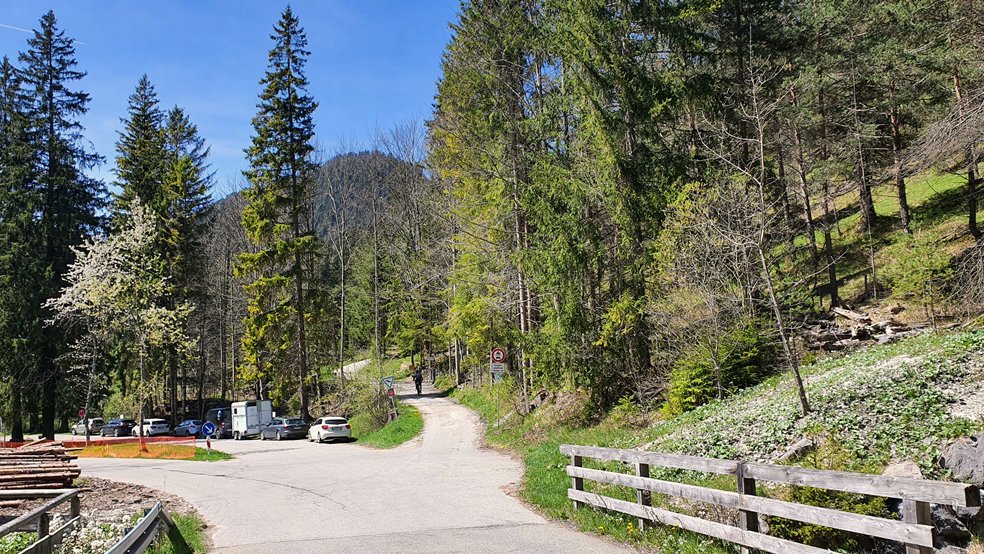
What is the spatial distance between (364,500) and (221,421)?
3122cm

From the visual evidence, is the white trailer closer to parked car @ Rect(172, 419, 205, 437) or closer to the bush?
parked car @ Rect(172, 419, 205, 437)

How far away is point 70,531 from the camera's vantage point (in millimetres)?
8805

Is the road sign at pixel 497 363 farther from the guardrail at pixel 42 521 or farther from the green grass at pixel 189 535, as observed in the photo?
the guardrail at pixel 42 521

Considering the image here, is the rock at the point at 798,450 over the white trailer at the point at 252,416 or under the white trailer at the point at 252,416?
over

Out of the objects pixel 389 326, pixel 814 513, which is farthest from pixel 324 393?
pixel 814 513

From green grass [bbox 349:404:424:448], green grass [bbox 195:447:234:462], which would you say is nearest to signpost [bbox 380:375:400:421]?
green grass [bbox 349:404:424:448]

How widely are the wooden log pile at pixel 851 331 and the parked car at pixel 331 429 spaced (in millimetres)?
20368

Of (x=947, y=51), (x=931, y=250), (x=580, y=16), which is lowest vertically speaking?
(x=931, y=250)

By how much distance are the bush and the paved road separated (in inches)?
179

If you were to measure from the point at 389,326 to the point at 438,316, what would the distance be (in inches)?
401

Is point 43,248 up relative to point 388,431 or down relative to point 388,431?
up

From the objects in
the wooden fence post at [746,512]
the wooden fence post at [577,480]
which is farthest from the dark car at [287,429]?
the wooden fence post at [746,512]

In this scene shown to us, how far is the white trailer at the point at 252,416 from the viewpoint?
1419 inches

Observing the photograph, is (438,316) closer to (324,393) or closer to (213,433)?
(324,393)
